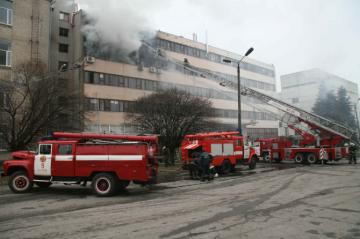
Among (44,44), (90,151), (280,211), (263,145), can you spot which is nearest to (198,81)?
(263,145)

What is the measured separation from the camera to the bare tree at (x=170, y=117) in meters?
23.0

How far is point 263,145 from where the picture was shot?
95.3 feet

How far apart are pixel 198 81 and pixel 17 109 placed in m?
28.7

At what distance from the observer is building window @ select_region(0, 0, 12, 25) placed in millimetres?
25688

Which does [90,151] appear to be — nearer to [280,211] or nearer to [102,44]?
[280,211]

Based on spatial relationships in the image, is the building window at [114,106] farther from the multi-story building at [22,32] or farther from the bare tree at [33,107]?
the bare tree at [33,107]

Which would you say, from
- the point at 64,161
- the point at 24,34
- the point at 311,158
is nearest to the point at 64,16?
the point at 24,34

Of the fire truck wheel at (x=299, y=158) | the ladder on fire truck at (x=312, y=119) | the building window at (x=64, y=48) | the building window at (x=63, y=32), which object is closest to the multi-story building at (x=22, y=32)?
the building window at (x=63, y=32)

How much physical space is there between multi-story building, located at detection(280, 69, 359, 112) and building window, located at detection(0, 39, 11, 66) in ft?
112

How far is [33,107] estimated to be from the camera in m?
18.0

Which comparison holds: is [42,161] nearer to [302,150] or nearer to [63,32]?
[302,150]

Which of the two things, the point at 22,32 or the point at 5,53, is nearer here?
the point at 5,53

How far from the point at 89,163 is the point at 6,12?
21.5 metres

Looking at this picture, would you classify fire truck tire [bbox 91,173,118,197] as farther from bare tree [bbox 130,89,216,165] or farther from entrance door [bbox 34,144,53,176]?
bare tree [bbox 130,89,216,165]
